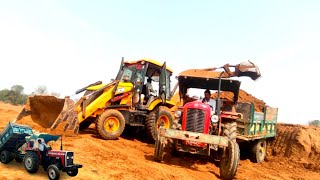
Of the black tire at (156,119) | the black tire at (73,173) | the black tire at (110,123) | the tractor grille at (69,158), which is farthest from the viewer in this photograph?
the black tire at (156,119)

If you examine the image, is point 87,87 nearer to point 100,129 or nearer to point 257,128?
point 100,129

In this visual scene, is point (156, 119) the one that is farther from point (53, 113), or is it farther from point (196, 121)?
point (53, 113)

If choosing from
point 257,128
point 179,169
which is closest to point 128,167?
point 179,169

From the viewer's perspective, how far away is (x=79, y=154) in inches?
305

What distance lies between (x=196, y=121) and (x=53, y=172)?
3.91 m

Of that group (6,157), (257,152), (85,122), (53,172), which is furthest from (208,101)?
(6,157)

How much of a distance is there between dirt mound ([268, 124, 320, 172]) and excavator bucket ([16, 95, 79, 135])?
840 cm

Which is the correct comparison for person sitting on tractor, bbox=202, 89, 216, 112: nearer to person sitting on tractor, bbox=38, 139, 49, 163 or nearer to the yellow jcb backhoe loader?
the yellow jcb backhoe loader

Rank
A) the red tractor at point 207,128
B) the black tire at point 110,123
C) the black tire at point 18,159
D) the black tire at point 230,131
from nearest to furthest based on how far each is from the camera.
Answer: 1. the black tire at point 18,159
2. the red tractor at point 207,128
3. the black tire at point 230,131
4. the black tire at point 110,123

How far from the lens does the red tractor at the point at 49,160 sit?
5855mm

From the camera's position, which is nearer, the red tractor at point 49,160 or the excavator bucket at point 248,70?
the red tractor at point 49,160

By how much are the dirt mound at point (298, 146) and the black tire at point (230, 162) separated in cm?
591

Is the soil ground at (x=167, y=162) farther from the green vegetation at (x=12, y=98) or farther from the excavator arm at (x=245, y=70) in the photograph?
the green vegetation at (x=12, y=98)

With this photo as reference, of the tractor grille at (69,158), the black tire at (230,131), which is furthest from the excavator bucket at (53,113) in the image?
the black tire at (230,131)
